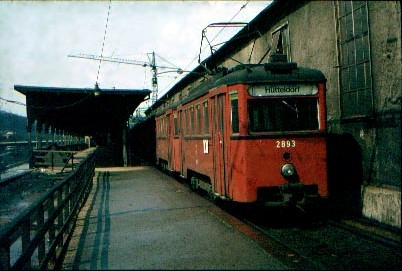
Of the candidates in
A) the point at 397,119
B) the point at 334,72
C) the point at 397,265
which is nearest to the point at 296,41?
the point at 334,72

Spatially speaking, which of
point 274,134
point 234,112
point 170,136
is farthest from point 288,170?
point 170,136

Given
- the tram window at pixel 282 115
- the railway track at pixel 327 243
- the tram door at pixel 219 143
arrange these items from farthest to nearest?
the tram door at pixel 219 143
the tram window at pixel 282 115
the railway track at pixel 327 243

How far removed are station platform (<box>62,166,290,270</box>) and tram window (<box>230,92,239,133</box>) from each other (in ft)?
6.29

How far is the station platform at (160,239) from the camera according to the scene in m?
5.90

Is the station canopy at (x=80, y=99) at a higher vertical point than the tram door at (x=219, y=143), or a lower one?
higher

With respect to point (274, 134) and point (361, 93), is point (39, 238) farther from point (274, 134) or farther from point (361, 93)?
point (361, 93)

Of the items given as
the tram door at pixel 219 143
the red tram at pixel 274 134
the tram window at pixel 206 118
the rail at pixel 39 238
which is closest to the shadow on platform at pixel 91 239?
the rail at pixel 39 238

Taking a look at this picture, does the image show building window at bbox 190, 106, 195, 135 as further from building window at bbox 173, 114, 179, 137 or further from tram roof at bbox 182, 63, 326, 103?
tram roof at bbox 182, 63, 326, 103

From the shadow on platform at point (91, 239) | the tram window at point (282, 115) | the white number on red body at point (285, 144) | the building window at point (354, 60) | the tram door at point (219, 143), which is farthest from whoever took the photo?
the building window at point (354, 60)

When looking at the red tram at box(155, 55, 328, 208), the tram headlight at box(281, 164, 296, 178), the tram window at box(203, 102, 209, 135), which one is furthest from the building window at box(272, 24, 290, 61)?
the tram headlight at box(281, 164, 296, 178)

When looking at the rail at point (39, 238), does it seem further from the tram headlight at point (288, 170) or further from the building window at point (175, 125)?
the building window at point (175, 125)

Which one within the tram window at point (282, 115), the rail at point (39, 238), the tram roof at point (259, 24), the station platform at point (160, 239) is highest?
the tram roof at point (259, 24)

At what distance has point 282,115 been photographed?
809 cm

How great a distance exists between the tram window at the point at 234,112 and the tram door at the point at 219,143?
31 cm
